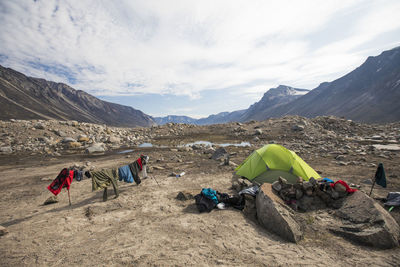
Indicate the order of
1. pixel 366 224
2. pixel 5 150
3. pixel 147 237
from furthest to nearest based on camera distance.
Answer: pixel 5 150
pixel 147 237
pixel 366 224

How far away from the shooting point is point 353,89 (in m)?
140

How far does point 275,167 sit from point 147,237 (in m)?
6.14

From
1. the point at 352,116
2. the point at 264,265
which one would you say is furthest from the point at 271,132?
the point at 352,116

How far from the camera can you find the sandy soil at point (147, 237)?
4.00 m

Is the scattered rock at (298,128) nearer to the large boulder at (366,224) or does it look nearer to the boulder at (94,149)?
the large boulder at (366,224)

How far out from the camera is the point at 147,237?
484cm

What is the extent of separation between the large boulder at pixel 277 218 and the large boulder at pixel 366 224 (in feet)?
4.37

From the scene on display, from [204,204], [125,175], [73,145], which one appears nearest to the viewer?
[204,204]

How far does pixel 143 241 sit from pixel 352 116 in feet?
438

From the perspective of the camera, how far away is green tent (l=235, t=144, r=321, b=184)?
25.6 feet

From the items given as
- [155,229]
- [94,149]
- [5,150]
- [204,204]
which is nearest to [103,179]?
[155,229]

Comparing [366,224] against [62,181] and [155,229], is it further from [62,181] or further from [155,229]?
[62,181]

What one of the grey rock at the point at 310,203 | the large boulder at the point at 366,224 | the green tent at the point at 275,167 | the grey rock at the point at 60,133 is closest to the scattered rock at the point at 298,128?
the green tent at the point at 275,167

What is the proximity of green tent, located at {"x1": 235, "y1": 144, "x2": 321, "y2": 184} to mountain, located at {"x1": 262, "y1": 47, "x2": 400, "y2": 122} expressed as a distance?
103 m
